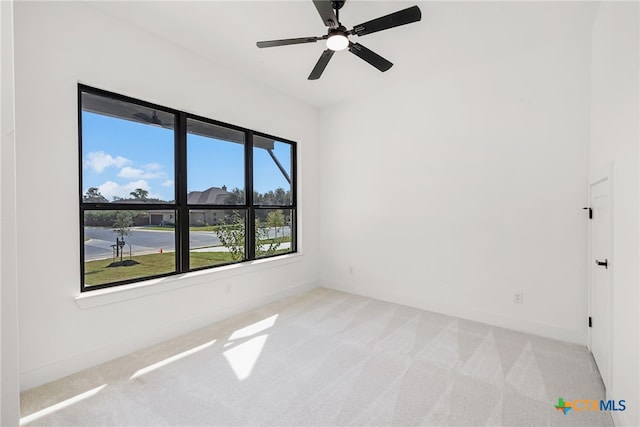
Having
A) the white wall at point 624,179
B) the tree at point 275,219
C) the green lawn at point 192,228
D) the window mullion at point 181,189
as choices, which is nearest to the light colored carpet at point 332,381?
the white wall at point 624,179

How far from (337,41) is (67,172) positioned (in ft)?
7.69

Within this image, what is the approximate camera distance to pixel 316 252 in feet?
15.7

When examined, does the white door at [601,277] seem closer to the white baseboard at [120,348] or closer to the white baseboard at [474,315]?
the white baseboard at [474,315]

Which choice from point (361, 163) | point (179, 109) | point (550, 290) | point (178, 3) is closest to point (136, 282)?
point (179, 109)

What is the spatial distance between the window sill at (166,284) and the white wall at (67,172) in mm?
25

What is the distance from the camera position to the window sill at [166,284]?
2.39m

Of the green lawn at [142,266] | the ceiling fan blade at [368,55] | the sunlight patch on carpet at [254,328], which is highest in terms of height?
the ceiling fan blade at [368,55]

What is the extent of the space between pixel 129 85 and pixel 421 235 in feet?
11.6

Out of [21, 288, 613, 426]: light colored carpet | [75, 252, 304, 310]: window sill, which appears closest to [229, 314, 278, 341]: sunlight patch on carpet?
[21, 288, 613, 426]: light colored carpet

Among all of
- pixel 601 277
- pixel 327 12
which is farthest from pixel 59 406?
pixel 601 277

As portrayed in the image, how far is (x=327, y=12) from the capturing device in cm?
195

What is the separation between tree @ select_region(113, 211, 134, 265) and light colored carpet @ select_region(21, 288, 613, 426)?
3.33ft

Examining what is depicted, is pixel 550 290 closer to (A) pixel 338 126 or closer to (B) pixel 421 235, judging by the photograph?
(B) pixel 421 235

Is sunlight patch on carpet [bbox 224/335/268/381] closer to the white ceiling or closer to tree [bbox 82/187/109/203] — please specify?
tree [bbox 82/187/109/203]
